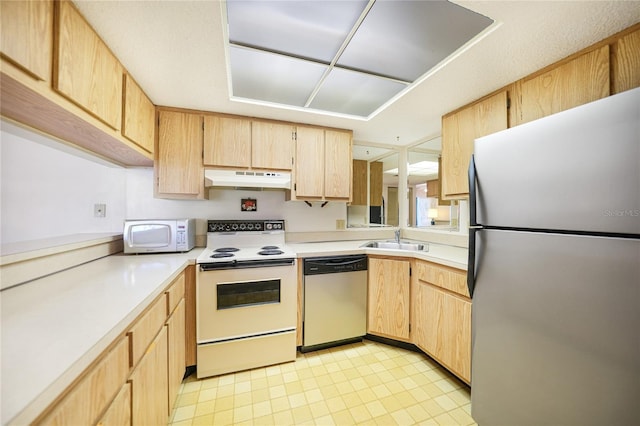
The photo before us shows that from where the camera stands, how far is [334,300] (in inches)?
83.1

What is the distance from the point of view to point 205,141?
81.7 inches

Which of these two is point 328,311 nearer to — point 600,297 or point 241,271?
point 241,271

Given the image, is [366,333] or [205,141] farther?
[366,333]

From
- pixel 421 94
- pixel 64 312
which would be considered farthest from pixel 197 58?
pixel 421 94

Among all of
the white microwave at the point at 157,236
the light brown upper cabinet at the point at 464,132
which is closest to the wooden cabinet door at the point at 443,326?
the light brown upper cabinet at the point at 464,132

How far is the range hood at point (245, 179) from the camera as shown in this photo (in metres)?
2.07

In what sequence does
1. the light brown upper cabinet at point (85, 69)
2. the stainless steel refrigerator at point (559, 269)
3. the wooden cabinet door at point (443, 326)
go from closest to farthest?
the stainless steel refrigerator at point (559, 269) → the light brown upper cabinet at point (85, 69) → the wooden cabinet door at point (443, 326)

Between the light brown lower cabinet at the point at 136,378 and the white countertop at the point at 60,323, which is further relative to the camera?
the light brown lower cabinet at the point at 136,378

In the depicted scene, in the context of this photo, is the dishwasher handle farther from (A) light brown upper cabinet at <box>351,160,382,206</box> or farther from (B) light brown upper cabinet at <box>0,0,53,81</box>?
(B) light brown upper cabinet at <box>0,0,53,81</box>

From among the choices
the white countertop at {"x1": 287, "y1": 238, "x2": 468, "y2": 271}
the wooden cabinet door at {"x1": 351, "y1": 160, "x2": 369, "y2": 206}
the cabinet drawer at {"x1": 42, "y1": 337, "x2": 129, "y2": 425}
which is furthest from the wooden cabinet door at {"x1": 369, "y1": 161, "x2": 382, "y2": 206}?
the cabinet drawer at {"x1": 42, "y1": 337, "x2": 129, "y2": 425}

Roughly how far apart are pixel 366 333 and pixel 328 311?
0.47 metres

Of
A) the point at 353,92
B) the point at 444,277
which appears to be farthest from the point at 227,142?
the point at 444,277

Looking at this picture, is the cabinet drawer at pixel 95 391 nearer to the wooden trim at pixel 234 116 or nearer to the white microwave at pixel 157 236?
the white microwave at pixel 157 236

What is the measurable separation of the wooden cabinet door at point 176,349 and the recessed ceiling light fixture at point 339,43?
62.7 inches
